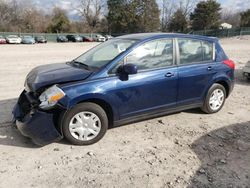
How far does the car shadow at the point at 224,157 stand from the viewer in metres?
3.17

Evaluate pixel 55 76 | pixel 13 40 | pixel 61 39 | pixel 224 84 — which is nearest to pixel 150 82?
pixel 55 76

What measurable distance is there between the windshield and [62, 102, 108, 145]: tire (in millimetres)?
756

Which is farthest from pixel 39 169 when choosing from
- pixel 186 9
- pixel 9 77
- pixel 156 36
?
pixel 186 9

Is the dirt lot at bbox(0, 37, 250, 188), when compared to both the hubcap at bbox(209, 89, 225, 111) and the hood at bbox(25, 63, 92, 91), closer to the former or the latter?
the hubcap at bbox(209, 89, 225, 111)

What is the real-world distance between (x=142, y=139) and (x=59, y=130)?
1.34 m

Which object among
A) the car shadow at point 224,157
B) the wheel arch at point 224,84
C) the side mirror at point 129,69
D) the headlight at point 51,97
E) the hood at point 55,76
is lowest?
the car shadow at point 224,157

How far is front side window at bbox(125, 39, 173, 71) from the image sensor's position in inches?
168

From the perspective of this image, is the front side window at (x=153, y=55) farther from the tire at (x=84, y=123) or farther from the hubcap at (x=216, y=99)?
the hubcap at (x=216, y=99)

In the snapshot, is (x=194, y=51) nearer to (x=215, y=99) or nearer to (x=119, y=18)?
(x=215, y=99)

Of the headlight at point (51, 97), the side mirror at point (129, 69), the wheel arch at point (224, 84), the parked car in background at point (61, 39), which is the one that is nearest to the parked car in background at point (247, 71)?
the wheel arch at point (224, 84)

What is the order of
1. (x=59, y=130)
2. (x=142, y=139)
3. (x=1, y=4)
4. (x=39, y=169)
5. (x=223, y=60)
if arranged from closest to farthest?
(x=39, y=169), (x=59, y=130), (x=142, y=139), (x=223, y=60), (x=1, y=4)

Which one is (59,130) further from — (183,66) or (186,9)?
(186,9)

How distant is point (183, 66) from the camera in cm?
470

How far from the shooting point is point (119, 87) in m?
4.05
